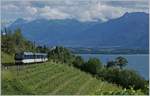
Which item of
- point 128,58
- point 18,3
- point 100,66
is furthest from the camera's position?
point 128,58

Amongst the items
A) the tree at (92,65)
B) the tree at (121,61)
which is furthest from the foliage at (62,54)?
the tree at (121,61)

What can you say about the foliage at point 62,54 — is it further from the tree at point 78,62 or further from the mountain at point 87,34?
the mountain at point 87,34

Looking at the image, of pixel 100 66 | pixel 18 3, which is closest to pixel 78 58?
pixel 100 66

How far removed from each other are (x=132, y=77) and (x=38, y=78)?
1562 cm

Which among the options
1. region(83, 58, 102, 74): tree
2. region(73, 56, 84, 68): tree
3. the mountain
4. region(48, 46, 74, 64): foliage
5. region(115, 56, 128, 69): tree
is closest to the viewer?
the mountain

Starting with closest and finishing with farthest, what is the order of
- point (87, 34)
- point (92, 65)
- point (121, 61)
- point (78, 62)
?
1. point (78, 62)
2. point (92, 65)
3. point (121, 61)
4. point (87, 34)

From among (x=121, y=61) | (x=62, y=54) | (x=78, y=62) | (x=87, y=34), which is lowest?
(x=121, y=61)

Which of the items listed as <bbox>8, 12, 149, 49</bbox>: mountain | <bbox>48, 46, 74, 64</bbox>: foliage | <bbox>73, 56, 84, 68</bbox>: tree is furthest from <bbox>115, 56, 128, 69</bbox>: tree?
<bbox>48, 46, 74, 64</bbox>: foliage

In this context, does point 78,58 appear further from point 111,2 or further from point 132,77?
point 111,2

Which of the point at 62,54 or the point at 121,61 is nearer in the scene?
the point at 62,54

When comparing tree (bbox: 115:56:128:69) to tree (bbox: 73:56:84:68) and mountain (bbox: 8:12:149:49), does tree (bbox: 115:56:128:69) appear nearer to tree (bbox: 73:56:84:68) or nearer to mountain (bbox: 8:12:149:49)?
mountain (bbox: 8:12:149:49)

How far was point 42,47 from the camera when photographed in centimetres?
3684

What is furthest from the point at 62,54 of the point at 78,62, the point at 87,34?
the point at 87,34

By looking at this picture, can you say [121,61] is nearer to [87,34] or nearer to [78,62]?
[78,62]
